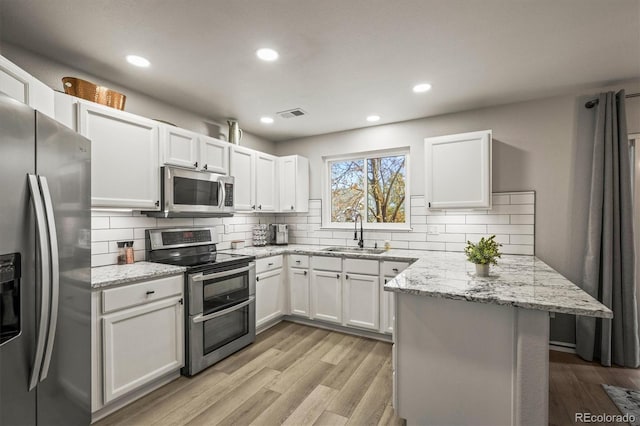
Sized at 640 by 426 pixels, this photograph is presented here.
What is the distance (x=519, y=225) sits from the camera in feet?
9.75

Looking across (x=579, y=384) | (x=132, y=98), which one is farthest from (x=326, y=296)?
(x=132, y=98)

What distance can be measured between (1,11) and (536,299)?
3179 mm

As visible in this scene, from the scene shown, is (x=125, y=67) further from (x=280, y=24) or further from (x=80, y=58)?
(x=280, y=24)

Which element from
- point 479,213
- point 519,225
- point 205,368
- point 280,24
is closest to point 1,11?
point 280,24

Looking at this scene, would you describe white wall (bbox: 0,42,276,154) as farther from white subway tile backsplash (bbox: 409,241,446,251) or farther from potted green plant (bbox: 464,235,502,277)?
potted green plant (bbox: 464,235,502,277)

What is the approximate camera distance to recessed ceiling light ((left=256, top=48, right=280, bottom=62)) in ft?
6.64

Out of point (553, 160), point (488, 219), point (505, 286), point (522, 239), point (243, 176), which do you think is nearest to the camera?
point (505, 286)

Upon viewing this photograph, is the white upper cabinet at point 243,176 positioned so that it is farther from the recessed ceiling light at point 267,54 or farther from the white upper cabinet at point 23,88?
the white upper cabinet at point 23,88

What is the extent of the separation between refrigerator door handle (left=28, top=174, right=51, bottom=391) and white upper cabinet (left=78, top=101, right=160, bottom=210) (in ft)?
3.46

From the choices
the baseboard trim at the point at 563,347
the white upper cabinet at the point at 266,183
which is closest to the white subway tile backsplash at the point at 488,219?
the baseboard trim at the point at 563,347

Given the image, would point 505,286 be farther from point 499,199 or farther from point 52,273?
point 52,273

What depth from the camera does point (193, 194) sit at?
8.93 feet

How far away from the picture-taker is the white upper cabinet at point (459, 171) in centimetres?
283

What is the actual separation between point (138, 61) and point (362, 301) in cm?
287
